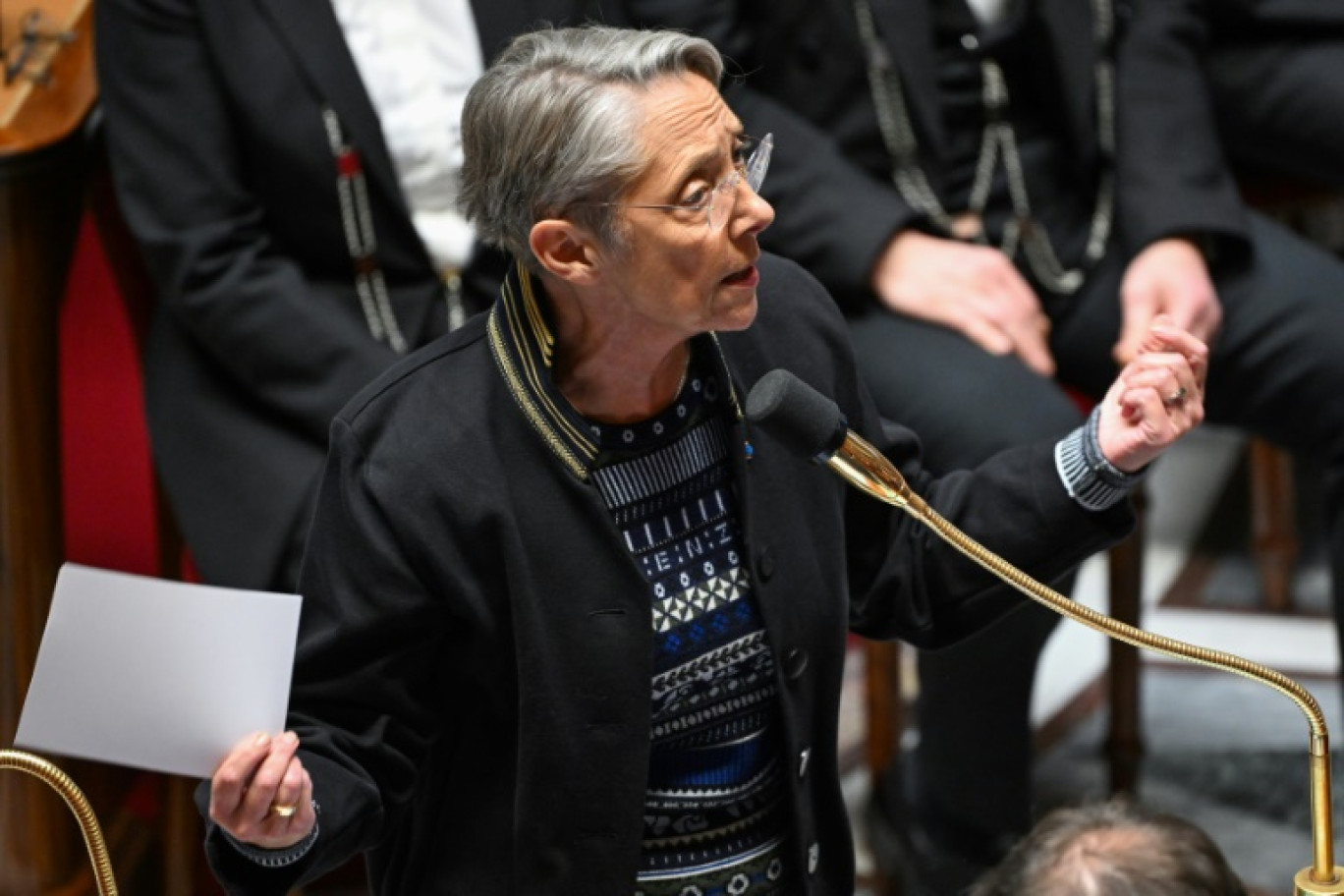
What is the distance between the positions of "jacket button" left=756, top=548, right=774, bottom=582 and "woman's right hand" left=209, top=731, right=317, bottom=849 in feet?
1.21

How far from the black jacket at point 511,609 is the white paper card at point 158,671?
0.31ft

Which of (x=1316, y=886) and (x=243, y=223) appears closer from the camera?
(x=1316, y=886)

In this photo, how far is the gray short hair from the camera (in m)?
1.31

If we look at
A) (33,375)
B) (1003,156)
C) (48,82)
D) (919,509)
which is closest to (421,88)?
(48,82)

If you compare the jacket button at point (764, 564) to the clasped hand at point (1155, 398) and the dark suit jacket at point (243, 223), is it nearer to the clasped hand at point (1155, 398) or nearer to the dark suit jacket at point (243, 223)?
the clasped hand at point (1155, 398)

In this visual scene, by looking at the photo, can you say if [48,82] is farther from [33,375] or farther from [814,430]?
[814,430]

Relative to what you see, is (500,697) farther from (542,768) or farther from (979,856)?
(979,856)

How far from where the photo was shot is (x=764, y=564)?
1446mm

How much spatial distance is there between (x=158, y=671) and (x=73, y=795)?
0.09 m

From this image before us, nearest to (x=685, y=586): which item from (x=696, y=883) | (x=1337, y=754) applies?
(x=696, y=883)

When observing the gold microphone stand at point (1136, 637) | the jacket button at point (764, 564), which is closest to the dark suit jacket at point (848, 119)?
the jacket button at point (764, 564)

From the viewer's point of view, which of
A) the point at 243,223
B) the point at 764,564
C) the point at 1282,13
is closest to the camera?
the point at 764,564

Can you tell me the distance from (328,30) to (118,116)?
0.22 meters

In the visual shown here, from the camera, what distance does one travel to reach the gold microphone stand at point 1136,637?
128 cm
